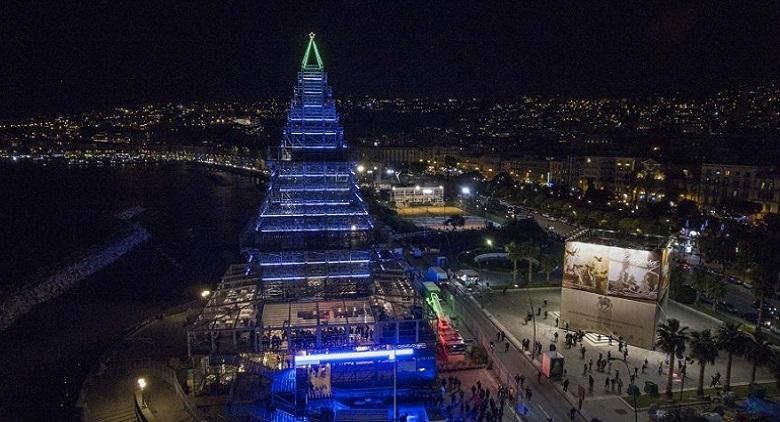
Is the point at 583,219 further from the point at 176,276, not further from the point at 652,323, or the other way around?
the point at 176,276

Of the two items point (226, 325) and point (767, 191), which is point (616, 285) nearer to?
point (226, 325)

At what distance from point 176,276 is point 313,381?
138 ft

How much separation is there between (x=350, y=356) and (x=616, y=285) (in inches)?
795

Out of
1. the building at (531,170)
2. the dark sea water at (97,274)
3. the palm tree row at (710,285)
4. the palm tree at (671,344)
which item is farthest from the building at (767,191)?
→ the dark sea water at (97,274)

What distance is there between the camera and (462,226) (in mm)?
87062

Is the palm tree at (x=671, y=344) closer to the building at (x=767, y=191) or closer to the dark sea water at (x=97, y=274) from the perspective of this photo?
the dark sea water at (x=97, y=274)

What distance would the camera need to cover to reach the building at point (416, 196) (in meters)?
111

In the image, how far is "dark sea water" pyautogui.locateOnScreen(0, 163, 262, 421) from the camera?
4012 centimetres

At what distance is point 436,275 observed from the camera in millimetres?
55719

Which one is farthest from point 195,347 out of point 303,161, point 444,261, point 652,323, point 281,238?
point 444,261

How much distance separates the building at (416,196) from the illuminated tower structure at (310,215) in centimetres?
6236

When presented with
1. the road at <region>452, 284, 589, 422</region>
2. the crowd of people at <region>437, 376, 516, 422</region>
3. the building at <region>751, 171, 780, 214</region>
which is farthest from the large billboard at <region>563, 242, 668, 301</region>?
the building at <region>751, 171, 780, 214</region>

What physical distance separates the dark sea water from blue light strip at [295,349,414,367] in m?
14.8

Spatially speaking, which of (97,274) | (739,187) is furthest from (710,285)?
(97,274)
